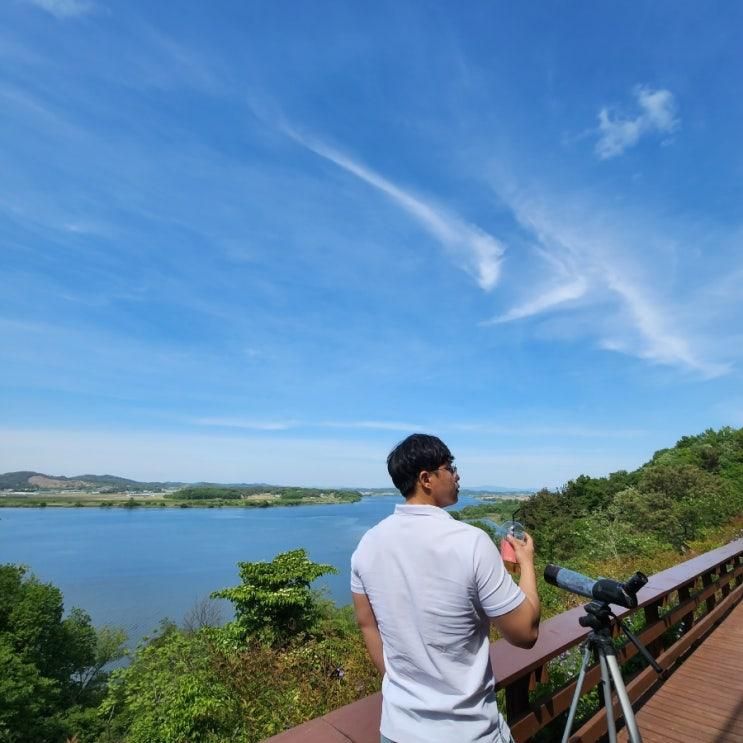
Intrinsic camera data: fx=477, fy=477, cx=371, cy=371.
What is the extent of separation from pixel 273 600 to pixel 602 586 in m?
13.7

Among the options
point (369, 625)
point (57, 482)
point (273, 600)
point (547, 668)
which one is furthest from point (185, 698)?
point (57, 482)

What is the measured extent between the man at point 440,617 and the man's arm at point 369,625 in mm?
80

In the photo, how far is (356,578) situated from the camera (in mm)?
1120

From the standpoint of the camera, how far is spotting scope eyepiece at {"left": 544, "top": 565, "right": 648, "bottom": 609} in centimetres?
124

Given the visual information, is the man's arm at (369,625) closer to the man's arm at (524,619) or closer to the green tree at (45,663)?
the man's arm at (524,619)

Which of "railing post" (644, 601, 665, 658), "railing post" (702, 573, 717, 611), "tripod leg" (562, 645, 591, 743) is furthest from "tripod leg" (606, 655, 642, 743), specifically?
"railing post" (702, 573, 717, 611)

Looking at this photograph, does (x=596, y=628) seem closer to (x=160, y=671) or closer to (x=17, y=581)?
(x=160, y=671)

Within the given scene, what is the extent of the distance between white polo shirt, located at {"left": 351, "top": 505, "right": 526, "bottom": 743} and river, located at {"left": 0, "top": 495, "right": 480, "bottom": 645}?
11207mm

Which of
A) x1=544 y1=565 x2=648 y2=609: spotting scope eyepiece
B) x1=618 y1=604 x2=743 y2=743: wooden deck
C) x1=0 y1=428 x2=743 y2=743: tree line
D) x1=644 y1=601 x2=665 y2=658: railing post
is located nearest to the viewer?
x1=544 y1=565 x2=648 y2=609: spotting scope eyepiece

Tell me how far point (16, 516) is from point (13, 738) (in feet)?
384

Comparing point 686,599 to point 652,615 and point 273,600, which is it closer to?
point 652,615

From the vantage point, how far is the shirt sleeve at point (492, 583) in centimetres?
92

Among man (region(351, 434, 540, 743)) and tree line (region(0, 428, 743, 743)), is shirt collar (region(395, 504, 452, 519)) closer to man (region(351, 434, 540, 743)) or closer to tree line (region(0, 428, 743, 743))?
man (region(351, 434, 540, 743))

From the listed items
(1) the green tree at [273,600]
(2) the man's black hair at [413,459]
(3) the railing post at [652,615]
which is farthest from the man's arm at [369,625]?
(1) the green tree at [273,600]
